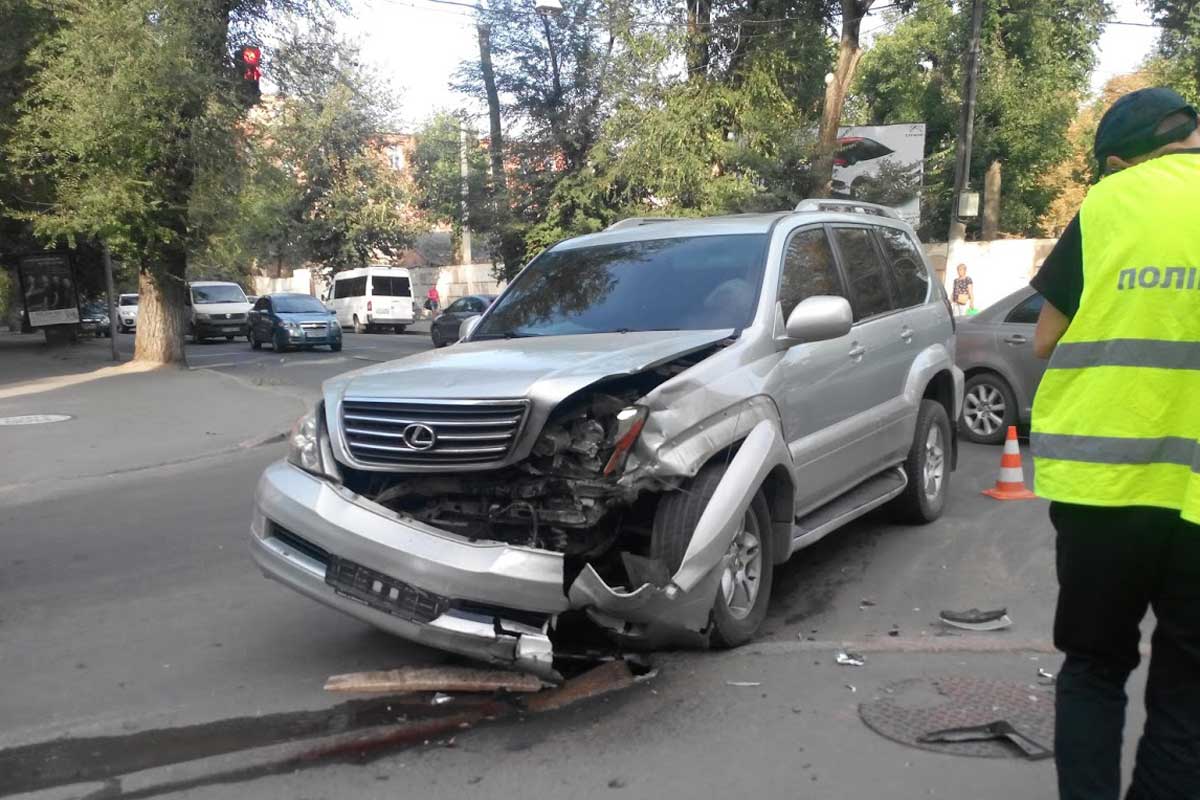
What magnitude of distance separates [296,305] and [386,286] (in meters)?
8.34

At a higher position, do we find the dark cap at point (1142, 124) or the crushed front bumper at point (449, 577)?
the dark cap at point (1142, 124)

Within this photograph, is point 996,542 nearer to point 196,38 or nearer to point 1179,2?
point 196,38

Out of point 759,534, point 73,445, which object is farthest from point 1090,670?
point 73,445

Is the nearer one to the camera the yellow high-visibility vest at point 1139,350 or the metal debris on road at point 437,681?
the yellow high-visibility vest at point 1139,350

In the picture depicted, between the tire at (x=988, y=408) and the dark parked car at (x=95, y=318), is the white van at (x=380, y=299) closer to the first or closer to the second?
the dark parked car at (x=95, y=318)

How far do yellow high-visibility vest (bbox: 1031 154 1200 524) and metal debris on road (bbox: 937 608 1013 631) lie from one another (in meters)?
2.68

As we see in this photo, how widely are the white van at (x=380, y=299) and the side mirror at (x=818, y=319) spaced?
32.5 meters

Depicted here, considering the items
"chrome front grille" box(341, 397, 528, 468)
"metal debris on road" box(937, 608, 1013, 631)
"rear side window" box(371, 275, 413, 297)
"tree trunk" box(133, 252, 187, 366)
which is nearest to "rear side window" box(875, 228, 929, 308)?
"metal debris on road" box(937, 608, 1013, 631)

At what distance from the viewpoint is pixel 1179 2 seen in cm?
2753

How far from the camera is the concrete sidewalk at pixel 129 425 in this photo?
9992mm

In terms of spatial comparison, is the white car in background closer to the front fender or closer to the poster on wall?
the poster on wall

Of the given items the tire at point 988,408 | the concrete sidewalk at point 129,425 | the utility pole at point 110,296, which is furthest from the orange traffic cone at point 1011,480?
the utility pole at point 110,296

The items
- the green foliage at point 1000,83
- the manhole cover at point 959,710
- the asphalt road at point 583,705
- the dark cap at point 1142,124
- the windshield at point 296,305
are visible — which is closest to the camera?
the dark cap at point 1142,124

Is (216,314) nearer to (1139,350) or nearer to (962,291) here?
(962,291)
